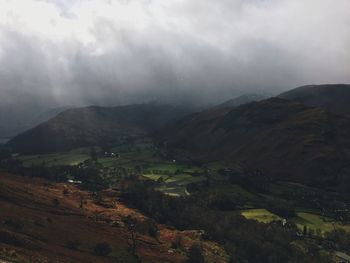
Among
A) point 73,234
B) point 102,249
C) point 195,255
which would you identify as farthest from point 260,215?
point 102,249

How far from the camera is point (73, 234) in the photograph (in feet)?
326

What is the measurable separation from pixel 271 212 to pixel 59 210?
96110 mm

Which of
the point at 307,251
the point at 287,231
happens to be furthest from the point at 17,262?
the point at 287,231

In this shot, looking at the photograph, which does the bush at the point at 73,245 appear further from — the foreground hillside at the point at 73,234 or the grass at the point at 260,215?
the grass at the point at 260,215

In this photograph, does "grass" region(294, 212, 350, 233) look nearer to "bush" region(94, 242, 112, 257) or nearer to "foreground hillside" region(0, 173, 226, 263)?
"foreground hillside" region(0, 173, 226, 263)

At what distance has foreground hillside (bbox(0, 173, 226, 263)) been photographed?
233 feet

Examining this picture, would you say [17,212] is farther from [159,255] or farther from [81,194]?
[81,194]

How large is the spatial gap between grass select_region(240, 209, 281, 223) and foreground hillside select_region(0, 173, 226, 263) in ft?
157

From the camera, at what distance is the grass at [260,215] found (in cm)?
17590

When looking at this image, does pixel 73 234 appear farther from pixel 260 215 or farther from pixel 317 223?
pixel 317 223

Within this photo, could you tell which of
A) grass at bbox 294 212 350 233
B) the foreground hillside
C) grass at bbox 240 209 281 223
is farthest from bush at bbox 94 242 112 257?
grass at bbox 294 212 350 233

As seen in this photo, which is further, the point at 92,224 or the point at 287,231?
the point at 287,231

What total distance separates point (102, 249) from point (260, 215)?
101 meters

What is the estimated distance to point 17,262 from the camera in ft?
173
